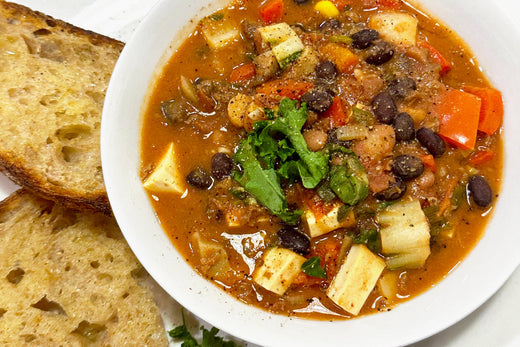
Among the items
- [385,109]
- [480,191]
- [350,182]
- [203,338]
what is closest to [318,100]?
[385,109]

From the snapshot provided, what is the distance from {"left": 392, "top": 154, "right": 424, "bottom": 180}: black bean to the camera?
322 cm

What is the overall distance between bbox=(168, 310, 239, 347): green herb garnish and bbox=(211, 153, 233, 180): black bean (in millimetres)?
1191

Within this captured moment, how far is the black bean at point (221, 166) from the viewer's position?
336 centimetres

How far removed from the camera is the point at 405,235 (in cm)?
321

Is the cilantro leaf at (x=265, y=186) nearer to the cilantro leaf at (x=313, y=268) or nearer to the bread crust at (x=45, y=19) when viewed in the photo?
the cilantro leaf at (x=313, y=268)

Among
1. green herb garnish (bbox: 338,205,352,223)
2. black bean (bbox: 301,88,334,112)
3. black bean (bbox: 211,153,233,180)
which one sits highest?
black bean (bbox: 301,88,334,112)

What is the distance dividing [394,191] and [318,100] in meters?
0.77

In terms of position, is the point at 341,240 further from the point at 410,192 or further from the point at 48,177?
the point at 48,177

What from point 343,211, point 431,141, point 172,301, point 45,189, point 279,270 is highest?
point 431,141

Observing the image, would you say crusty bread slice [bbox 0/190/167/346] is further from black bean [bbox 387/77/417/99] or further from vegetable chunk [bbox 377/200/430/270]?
black bean [bbox 387/77/417/99]

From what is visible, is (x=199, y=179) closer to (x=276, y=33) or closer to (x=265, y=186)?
(x=265, y=186)

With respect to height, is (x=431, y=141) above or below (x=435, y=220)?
above

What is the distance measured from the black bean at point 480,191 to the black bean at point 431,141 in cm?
28

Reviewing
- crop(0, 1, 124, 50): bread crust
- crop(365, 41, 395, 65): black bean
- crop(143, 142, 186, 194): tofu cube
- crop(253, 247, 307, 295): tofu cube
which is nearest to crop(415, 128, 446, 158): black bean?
crop(365, 41, 395, 65): black bean
